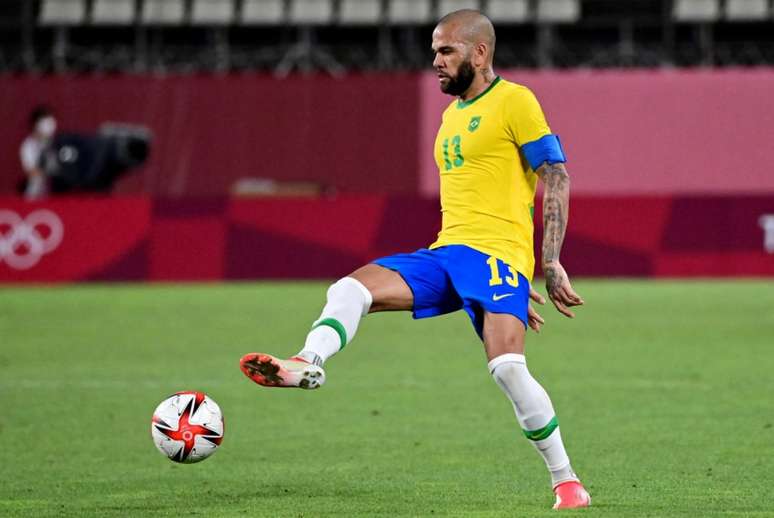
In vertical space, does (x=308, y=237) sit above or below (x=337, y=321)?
below

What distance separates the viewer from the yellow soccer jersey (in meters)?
6.29

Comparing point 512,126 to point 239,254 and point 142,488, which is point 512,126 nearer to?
point 142,488

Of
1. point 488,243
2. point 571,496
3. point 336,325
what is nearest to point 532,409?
point 571,496

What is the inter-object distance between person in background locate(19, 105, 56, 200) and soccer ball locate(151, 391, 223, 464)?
1608cm

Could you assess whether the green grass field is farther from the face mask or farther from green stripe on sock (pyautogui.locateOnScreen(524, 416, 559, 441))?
the face mask

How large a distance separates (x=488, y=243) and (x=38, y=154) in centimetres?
1728

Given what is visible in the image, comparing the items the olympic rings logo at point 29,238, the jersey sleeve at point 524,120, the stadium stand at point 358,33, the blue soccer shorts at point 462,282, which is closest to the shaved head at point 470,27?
the jersey sleeve at point 524,120

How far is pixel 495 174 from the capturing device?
6.34 metres

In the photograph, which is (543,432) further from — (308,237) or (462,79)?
(308,237)

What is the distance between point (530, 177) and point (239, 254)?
15214 millimetres

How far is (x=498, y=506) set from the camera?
6348 mm

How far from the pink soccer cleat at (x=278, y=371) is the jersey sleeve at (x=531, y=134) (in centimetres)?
128

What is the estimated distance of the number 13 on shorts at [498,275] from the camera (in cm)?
625

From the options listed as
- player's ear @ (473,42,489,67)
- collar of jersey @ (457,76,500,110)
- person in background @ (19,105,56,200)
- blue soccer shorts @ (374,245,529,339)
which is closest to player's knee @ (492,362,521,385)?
blue soccer shorts @ (374,245,529,339)
